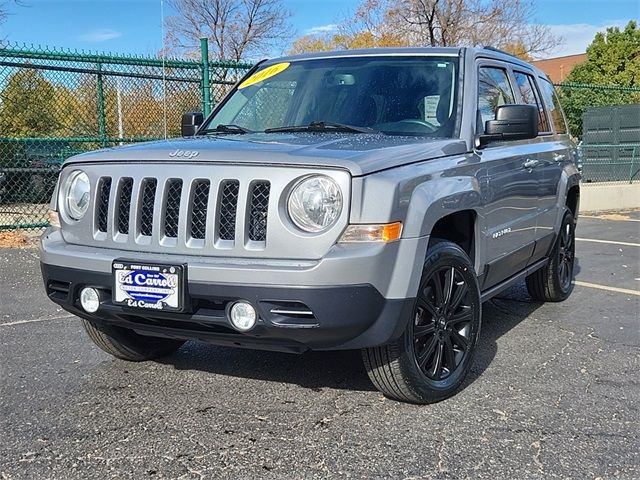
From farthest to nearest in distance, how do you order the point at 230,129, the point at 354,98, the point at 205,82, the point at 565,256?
the point at 205,82, the point at 565,256, the point at 230,129, the point at 354,98

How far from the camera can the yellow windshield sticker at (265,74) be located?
189 inches

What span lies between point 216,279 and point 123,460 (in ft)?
2.74

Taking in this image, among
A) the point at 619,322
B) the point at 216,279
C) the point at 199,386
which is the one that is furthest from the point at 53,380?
the point at 619,322

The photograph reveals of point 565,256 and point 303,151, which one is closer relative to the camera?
point 303,151

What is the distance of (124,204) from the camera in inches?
131

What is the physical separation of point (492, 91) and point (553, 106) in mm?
1662

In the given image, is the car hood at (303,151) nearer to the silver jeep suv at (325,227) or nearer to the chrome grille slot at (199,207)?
the silver jeep suv at (325,227)

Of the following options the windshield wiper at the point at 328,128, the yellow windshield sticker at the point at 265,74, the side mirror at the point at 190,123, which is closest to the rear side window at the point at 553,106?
the yellow windshield sticker at the point at 265,74

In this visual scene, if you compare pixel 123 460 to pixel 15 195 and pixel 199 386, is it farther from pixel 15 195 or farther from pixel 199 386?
pixel 15 195

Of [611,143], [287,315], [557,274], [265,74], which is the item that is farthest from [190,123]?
[611,143]

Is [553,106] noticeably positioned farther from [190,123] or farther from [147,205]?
[147,205]

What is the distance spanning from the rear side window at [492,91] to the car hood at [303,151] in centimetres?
59

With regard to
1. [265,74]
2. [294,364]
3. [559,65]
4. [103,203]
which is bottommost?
[294,364]

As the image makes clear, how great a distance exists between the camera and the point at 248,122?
4.45m
